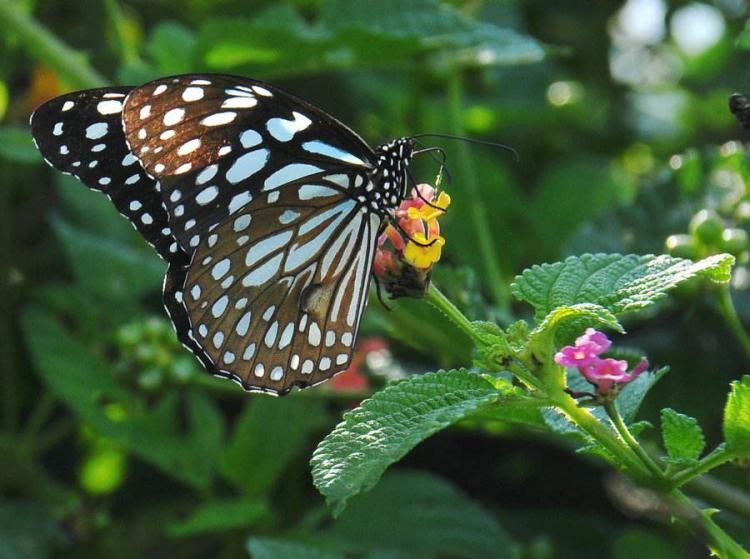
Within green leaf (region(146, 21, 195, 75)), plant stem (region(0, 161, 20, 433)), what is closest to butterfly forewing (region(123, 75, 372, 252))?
green leaf (region(146, 21, 195, 75))

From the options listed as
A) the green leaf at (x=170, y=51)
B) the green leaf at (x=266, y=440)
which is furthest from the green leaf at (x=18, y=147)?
the green leaf at (x=266, y=440)

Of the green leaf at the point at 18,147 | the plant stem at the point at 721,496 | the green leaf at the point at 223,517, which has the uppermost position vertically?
the green leaf at the point at 18,147

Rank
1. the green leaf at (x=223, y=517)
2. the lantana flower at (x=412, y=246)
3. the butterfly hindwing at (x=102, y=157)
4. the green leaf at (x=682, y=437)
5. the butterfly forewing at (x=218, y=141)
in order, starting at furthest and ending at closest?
the green leaf at (x=223, y=517)
the butterfly hindwing at (x=102, y=157)
the butterfly forewing at (x=218, y=141)
the lantana flower at (x=412, y=246)
the green leaf at (x=682, y=437)

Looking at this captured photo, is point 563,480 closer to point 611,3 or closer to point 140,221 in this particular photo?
point 140,221

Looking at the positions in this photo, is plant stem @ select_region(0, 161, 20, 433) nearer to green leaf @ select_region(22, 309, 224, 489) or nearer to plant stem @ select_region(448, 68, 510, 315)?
green leaf @ select_region(22, 309, 224, 489)

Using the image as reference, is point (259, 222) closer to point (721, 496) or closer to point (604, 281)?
point (604, 281)

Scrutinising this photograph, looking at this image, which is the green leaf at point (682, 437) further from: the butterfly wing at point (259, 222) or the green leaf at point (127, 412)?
Answer: the green leaf at point (127, 412)
